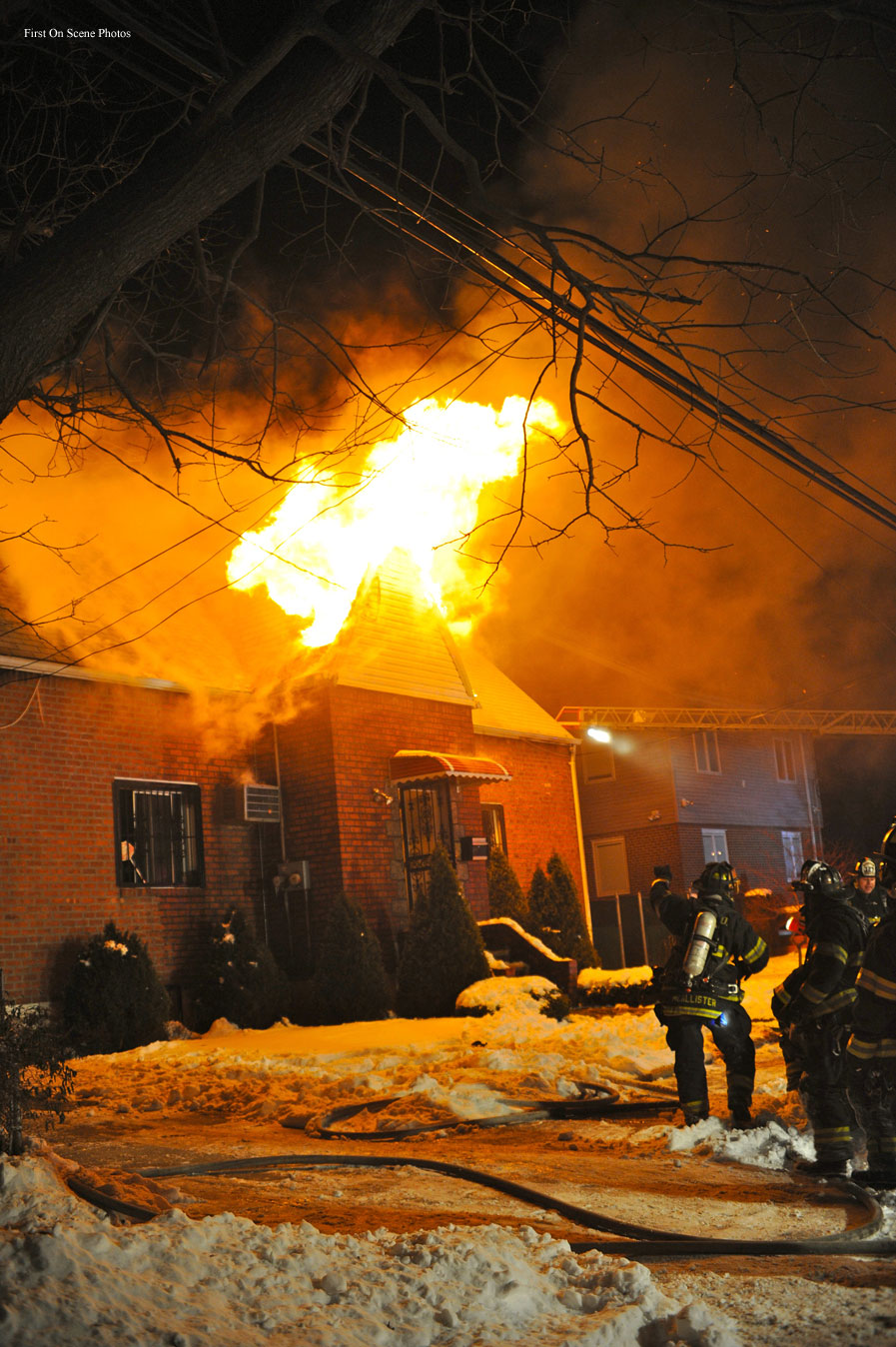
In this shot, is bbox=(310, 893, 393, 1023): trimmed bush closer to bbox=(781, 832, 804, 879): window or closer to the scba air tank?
the scba air tank

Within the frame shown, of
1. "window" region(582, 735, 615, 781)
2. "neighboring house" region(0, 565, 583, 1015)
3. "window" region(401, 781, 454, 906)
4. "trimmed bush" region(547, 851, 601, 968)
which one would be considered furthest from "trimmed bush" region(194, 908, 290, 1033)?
"window" region(582, 735, 615, 781)

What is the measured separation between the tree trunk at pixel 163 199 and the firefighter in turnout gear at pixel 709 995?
556cm

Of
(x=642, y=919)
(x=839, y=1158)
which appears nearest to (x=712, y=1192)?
(x=839, y=1158)

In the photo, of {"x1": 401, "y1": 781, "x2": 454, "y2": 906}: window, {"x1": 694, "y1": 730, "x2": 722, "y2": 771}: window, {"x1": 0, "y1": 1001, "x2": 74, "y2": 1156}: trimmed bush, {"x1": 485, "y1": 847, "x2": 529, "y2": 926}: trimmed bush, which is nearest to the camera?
{"x1": 0, "y1": 1001, "x2": 74, "y2": 1156}: trimmed bush

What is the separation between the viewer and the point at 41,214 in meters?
7.08

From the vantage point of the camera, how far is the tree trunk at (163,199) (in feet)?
14.9

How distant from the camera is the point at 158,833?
50.3ft

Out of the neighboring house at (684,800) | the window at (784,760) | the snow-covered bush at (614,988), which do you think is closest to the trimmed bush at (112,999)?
the snow-covered bush at (614,988)

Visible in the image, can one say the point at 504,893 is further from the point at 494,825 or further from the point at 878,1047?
the point at 878,1047

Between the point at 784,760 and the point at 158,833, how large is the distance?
2486 cm

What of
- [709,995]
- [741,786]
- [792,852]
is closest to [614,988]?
[709,995]

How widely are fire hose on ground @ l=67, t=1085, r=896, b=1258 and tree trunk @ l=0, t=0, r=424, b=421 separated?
12.2 ft

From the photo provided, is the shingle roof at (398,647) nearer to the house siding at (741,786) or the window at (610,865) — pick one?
the house siding at (741,786)

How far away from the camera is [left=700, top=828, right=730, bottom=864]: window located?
31.8m
